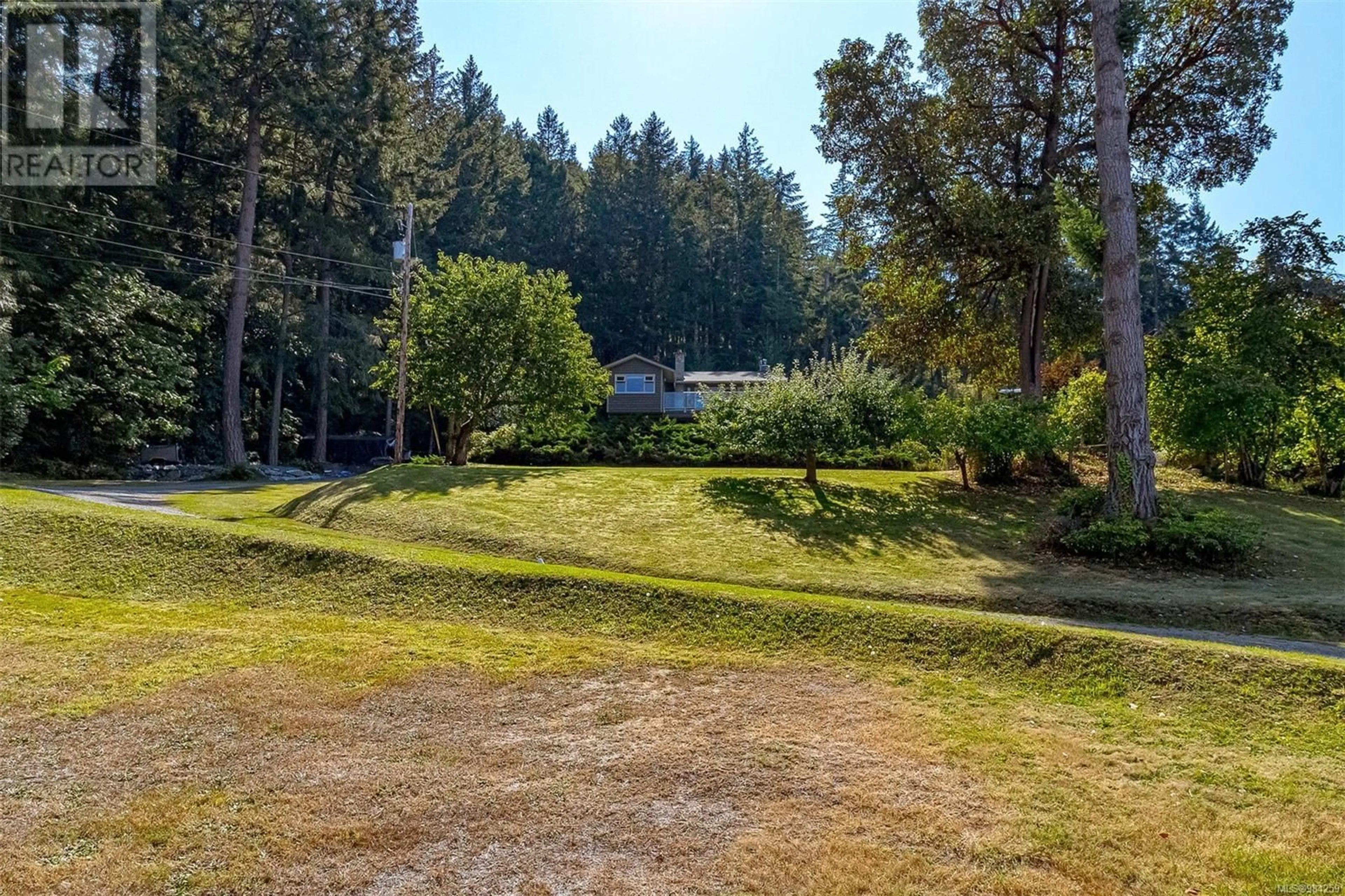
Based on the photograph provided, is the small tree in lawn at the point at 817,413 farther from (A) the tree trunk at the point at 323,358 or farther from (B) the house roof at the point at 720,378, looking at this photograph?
(A) the tree trunk at the point at 323,358

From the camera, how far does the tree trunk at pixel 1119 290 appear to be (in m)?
11.0

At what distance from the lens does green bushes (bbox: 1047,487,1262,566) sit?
10062mm

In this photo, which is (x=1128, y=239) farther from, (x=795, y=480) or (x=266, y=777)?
(x=266, y=777)

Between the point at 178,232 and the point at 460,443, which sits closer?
the point at 460,443

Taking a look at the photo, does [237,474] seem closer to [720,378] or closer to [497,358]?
[497,358]

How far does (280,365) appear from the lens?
29.4 m

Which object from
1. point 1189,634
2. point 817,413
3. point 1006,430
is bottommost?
point 1189,634

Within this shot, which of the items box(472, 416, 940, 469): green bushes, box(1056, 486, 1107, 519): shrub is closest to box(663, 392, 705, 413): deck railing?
box(472, 416, 940, 469): green bushes

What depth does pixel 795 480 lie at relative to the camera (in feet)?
54.0

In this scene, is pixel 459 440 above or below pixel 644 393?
below

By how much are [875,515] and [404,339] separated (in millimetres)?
14548

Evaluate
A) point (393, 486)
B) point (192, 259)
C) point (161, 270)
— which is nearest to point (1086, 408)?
point (393, 486)

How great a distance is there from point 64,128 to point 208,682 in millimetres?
24910

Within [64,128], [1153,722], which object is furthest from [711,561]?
[64,128]
